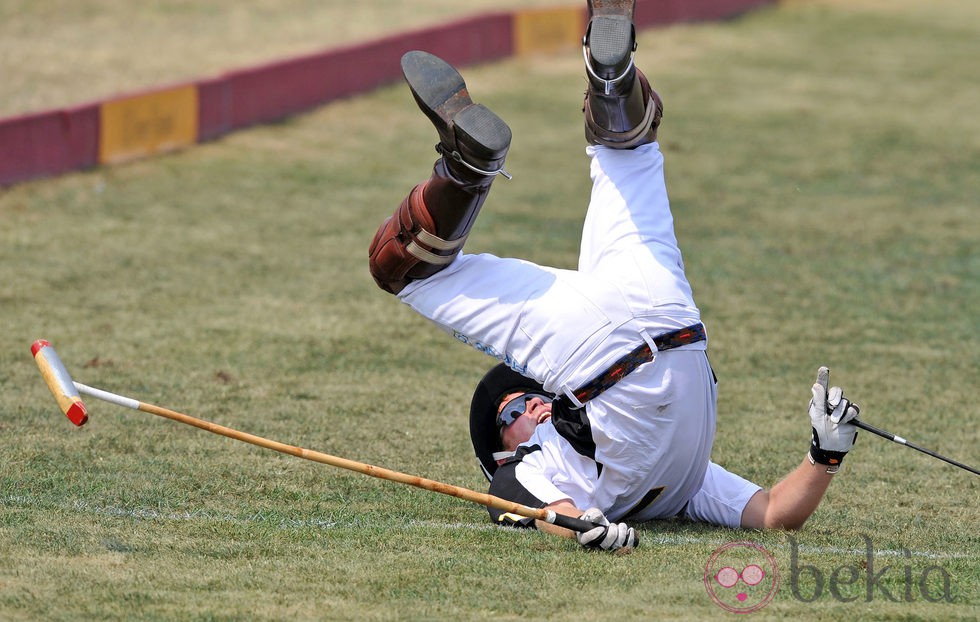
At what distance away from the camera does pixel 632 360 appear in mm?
4539

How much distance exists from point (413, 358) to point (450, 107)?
9.17ft

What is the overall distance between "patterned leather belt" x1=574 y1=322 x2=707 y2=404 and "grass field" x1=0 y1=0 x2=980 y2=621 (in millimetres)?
508

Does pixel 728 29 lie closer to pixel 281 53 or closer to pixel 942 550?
pixel 281 53

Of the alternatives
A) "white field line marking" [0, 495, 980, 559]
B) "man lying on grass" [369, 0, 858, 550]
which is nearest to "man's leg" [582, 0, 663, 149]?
"man lying on grass" [369, 0, 858, 550]

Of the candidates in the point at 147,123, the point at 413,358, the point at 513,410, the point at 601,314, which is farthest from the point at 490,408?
the point at 147,123

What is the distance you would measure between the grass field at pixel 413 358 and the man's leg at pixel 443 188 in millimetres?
908

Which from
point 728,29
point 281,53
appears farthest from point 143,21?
point 728,29

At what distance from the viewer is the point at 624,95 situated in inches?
184

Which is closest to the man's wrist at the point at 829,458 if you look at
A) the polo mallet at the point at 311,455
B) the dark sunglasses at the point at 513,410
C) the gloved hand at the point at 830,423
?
the gloved hand at the point at 830,423

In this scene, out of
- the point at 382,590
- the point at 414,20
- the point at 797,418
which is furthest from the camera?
the point at 414,20

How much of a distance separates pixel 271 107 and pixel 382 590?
9473 millimetres

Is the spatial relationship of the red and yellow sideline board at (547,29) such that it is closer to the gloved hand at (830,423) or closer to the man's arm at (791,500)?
the man's arm at (791,500)

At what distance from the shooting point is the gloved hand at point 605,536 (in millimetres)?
4406

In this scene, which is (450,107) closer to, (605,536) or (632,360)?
(632,360)
